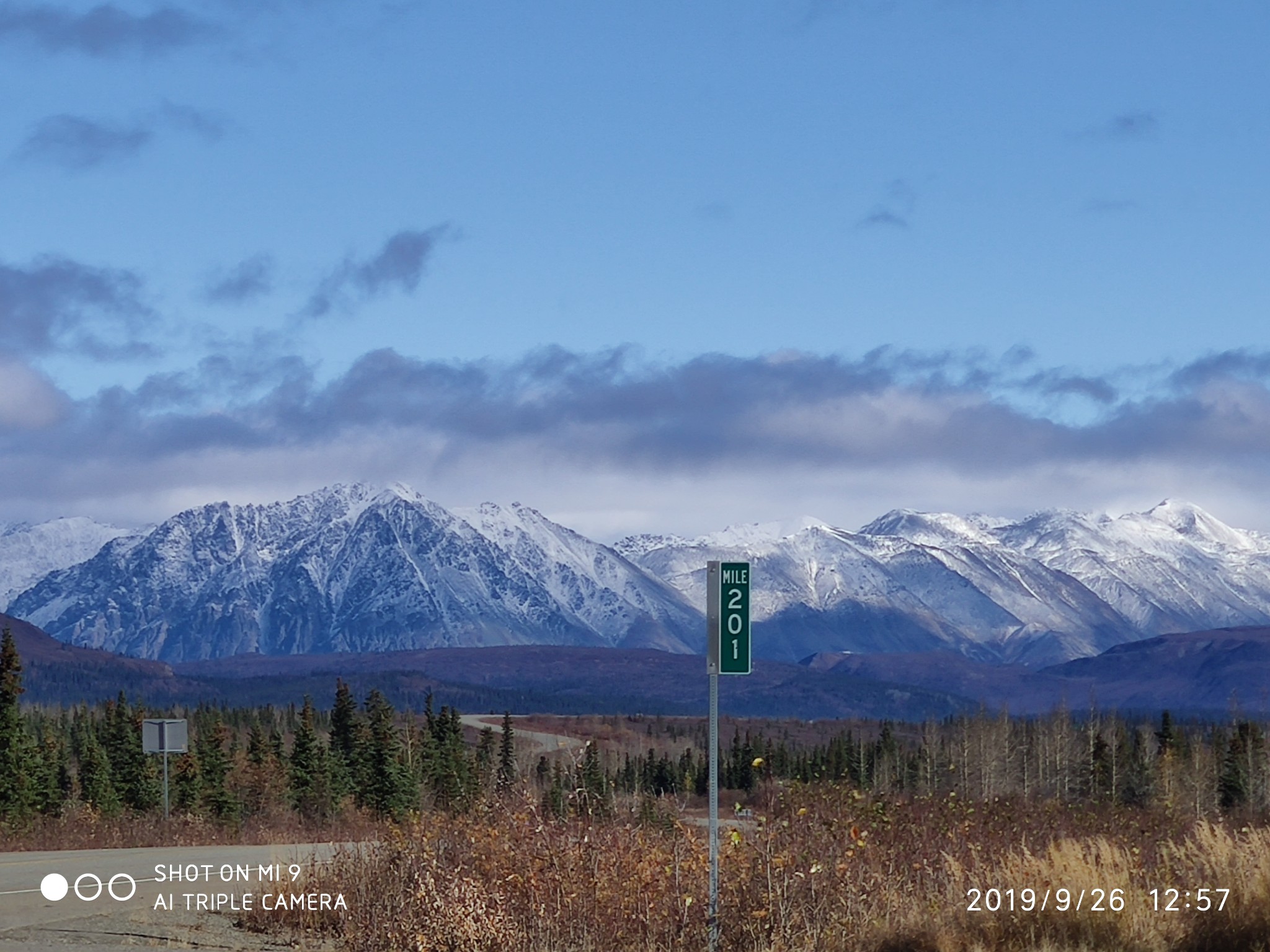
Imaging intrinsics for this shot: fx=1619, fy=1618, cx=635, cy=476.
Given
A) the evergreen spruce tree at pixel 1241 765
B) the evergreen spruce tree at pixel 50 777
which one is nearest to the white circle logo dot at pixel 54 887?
the evergreen spruce tree at pixel 50 777

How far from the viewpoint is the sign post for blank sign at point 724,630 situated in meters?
14.2

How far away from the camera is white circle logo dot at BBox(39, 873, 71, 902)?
20.9 metres

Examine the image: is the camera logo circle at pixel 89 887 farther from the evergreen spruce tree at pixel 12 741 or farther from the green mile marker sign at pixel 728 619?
Answer: the evergreen spruce tree at pixel 12 741

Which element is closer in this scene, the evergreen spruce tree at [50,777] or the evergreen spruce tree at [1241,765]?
the evergreen spruce tree at [50,777]

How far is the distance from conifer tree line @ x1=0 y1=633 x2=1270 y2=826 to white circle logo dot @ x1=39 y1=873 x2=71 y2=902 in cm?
472

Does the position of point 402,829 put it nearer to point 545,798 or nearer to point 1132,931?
point 545,798

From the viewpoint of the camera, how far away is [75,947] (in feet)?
53.8

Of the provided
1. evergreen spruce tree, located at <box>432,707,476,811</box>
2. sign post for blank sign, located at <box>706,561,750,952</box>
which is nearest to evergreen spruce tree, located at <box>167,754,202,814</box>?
evergreen spruce tree, located at <box>432,707,476,811</box>

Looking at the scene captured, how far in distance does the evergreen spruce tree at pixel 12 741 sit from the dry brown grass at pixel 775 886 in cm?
3974

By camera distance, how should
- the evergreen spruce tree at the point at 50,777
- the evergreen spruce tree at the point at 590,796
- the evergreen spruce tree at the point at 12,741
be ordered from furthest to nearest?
1. the evergreen spruce tree at the point at 50,777
2. the evergreen spruce tree at the point at 12,741
3. the evergreen spruce tree at the point at 590,796

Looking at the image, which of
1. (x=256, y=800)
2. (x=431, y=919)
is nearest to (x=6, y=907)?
(x=431, y=919)

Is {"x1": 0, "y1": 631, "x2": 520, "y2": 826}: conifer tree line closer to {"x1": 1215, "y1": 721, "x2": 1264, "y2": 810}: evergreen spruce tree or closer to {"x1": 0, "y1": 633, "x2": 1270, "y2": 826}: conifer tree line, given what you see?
{"x1": 0, "y1": 633, "x2": 1270, "y2": 826}: conifer tree line

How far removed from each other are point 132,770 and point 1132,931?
2981 inches

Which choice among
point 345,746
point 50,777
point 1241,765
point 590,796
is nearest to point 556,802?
point 590,796
